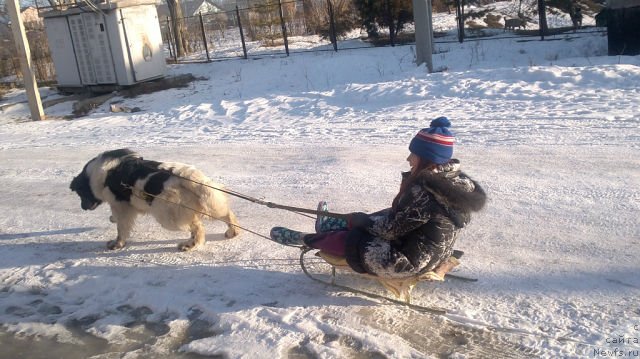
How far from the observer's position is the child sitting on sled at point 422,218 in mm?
3719

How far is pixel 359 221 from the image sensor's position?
4.16 metres

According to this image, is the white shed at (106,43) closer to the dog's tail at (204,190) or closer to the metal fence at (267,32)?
the metal fence at (267,32)

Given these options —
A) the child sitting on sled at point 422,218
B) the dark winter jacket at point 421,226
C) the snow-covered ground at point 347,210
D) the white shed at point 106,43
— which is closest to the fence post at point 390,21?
the white shed at point 106,43

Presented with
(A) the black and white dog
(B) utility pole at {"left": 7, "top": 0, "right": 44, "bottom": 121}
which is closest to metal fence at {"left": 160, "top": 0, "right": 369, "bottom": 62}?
(B) utility pole at {"left": 7, "top": 0, "right": 44, "bottom": 121}

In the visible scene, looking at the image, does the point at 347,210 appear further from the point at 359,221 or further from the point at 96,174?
the point at 96,174

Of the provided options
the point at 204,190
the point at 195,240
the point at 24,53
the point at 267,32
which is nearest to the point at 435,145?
the point at 204,190

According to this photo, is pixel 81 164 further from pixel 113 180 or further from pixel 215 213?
pixel 215 213

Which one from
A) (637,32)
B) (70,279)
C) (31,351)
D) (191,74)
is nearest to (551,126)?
(70,279)

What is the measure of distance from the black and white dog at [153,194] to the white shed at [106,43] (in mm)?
12580

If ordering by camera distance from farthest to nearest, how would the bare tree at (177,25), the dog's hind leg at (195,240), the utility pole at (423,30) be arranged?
1. the bare tree at (177,25)
2. the utility pole at (423,30)
3. the dog's hind leg at (195,240)

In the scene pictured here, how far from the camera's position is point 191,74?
19.9 m

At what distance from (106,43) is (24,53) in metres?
3.43

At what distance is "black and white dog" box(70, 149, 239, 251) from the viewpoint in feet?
16.9

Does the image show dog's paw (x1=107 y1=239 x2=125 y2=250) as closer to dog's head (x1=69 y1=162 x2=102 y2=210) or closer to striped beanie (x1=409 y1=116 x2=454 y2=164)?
dog's head (x1=69 y1=162 x2=102 y2=210)
